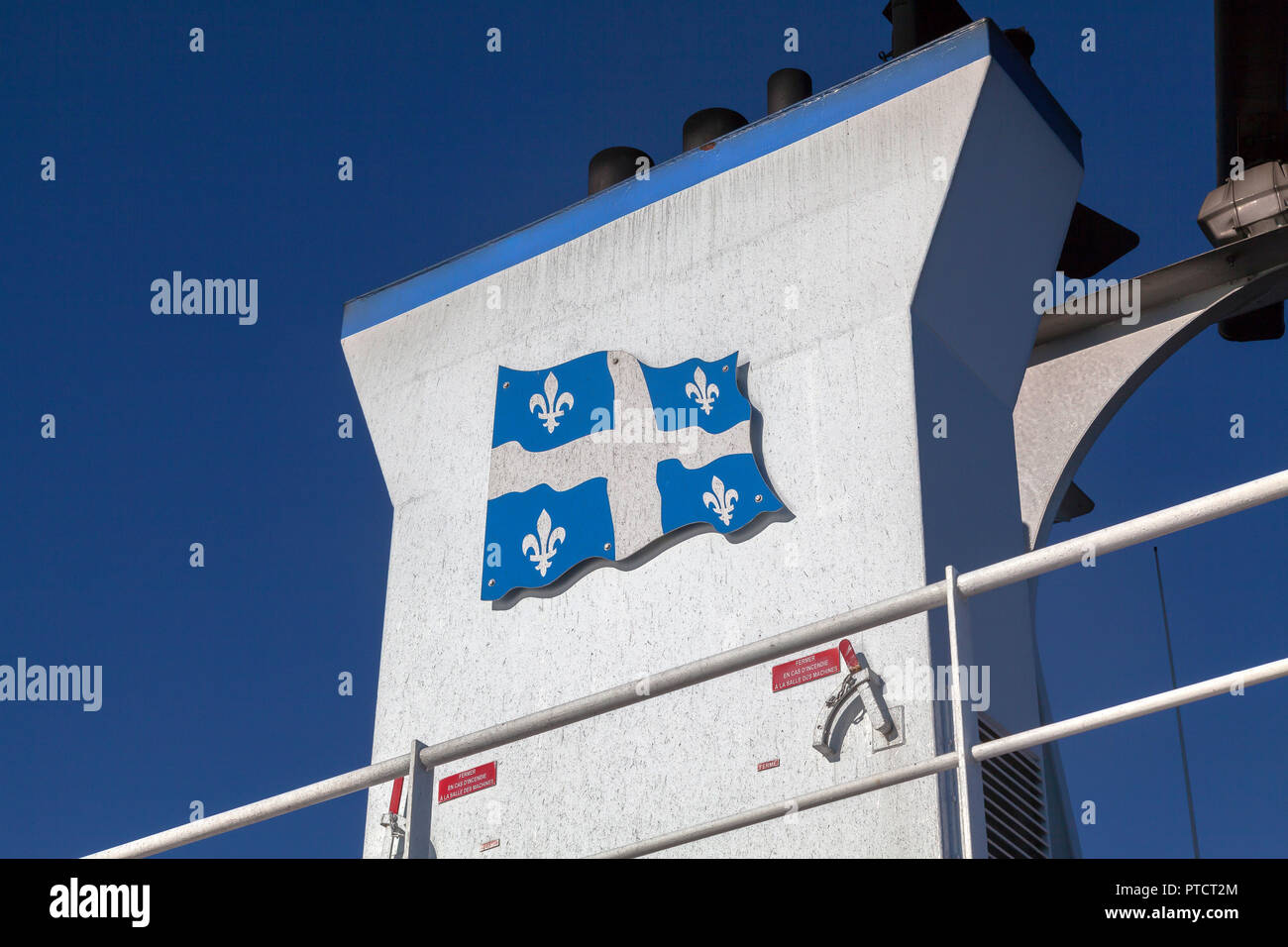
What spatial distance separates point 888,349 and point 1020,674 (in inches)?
69.9

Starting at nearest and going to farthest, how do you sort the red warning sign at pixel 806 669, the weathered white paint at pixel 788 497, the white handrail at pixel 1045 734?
1. the white handrail at pixel 1045 734
2. the red warning sign at pixel 806 669
3. the weathered white paint at pixel 788 497

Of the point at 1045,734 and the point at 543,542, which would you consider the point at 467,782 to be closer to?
the point at 543,542

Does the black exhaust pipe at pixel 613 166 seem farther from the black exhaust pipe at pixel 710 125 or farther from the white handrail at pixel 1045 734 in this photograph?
the white handrail at pixel 1045 734

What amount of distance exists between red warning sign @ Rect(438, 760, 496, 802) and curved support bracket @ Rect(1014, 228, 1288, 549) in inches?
154

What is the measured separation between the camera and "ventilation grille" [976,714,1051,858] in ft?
23.8

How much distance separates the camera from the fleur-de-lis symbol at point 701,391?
8.49 meters

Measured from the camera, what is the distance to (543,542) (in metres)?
8.81

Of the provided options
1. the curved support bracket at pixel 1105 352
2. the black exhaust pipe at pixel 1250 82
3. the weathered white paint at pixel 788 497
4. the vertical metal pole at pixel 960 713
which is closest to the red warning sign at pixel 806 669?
the weathered white paint at pixel 788 497

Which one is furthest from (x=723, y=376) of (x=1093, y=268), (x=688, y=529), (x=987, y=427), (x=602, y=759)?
(x=1093, y=268)

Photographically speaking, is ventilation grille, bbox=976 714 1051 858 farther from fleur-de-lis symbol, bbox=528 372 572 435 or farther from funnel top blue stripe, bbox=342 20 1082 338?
funnel top blue stripe, bbox=342 20 1082 338

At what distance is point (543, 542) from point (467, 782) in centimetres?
135

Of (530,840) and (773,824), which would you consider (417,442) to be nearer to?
(530,840)

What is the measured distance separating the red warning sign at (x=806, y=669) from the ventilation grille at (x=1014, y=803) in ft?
2.51

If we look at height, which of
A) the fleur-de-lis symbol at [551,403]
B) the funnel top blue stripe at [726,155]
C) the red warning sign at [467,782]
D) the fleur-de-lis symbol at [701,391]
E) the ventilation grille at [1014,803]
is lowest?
the ventilation grille at [1014,803]
